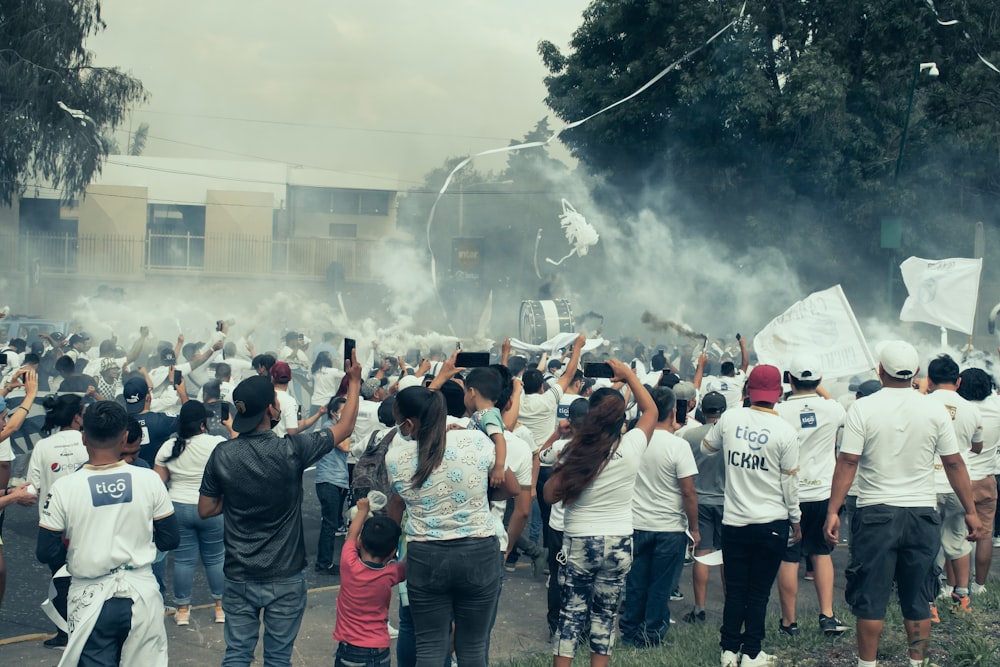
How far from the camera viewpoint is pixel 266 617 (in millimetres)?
4445

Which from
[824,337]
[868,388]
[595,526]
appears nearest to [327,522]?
[595,526]

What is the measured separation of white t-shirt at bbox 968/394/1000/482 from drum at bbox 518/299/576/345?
55.6 ft

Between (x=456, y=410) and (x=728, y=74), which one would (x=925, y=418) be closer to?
(x=456, y=410)

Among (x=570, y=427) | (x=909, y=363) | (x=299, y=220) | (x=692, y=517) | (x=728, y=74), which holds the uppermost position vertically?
(x=728, y=74)

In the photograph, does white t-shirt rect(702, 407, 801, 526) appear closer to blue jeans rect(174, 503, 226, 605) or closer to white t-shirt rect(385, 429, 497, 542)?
white t-shirt rect(385, 429, 497, 542)

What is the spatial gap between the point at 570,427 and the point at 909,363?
1.95 metres

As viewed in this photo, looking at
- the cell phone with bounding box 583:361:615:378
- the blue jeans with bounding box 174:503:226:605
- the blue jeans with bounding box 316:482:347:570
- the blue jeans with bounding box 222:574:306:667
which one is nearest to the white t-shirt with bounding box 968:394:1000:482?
the cell phone with bounding box 583:361:615:378

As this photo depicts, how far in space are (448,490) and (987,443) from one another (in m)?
4.65

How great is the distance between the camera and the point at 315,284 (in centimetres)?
3425

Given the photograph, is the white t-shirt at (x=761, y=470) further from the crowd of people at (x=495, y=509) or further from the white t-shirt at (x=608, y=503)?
the white t-shirt at (x=608, y=503)

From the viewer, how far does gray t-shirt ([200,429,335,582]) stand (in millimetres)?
4297

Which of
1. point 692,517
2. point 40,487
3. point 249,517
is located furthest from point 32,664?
point 692,517

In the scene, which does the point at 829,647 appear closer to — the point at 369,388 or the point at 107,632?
the point at 107,632

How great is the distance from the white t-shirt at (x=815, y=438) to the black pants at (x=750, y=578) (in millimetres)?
1272
